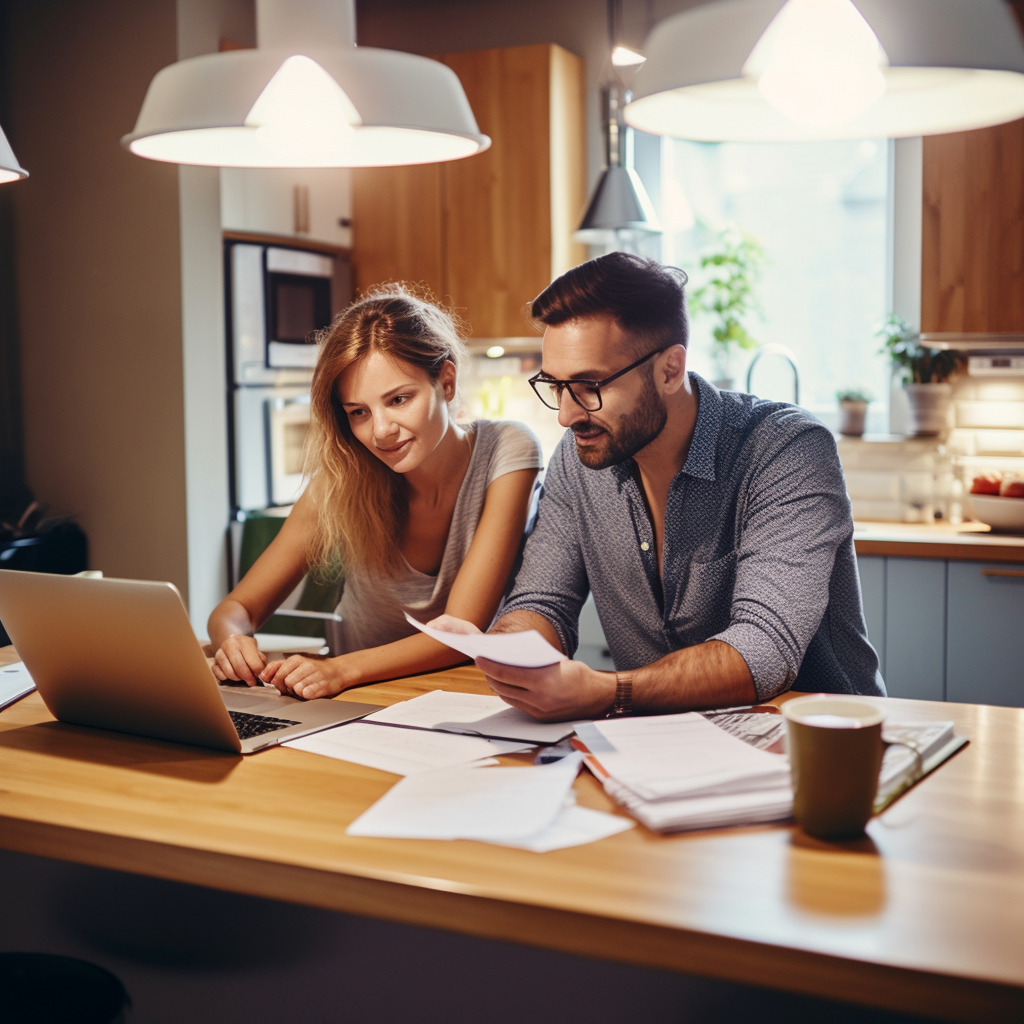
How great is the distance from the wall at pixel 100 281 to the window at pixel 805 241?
1880 mm

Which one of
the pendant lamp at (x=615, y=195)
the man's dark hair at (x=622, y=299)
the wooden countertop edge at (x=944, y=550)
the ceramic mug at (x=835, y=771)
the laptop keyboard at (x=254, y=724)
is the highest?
the pendant lamp at (x=615, y=195)

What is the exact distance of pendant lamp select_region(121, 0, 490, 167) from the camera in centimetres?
118

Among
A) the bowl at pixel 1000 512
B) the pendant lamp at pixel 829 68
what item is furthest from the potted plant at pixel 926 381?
the pendant lamp at pixel 829 68

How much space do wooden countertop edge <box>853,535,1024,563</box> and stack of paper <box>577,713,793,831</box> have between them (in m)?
1.98

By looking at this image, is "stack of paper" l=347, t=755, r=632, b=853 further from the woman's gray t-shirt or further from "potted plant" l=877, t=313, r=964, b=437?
"potted plant" l=877, t=313, r=964, b=437

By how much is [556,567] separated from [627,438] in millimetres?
259

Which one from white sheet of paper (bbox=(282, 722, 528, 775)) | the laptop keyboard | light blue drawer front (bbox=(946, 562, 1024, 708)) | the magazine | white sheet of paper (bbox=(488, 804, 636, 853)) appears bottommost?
light blue drawer front (bbox=(946, 562, 1024, 708))

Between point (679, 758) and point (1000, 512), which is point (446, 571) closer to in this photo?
point (679, 758)

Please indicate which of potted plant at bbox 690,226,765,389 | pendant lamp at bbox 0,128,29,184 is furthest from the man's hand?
potted plant at bbox 690,226,765,389

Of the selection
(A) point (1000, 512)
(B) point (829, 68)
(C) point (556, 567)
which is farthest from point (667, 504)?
(A) point (1000, 512)

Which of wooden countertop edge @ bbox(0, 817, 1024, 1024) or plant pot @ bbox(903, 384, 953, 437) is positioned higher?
plant pot @ bbox(903, 384, 953, 437)

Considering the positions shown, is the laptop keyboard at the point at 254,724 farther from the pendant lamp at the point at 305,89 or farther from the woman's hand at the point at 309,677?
the pendant lamp at the point at 305,89

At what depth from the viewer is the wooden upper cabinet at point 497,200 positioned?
375 cm

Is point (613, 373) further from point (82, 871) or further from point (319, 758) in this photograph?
point (82, 871)
